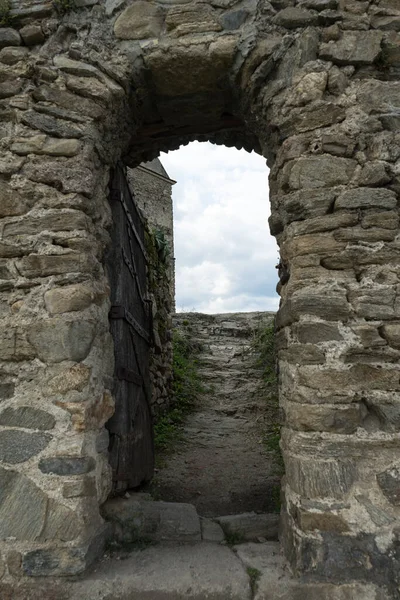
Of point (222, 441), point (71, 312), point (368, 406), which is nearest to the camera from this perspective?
point (368, 406)

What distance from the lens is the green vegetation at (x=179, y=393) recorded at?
5.40 m

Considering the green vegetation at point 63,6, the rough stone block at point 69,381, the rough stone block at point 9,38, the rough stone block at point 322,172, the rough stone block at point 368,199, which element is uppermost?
the green vegetation at point 63,6

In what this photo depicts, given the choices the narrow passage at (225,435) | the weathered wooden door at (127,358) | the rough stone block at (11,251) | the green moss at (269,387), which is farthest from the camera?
the green moss at (269,387)

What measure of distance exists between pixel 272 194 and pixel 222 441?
3.78 m

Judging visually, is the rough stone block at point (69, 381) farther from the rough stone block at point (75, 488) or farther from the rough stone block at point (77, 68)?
the rough stone block at point (77, 68)

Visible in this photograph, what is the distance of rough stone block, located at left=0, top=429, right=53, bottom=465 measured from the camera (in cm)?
221

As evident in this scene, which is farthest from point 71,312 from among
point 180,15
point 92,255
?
point 180,15

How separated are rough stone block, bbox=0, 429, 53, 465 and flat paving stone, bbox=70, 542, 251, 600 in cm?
65

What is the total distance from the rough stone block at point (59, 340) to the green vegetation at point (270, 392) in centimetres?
A: 190

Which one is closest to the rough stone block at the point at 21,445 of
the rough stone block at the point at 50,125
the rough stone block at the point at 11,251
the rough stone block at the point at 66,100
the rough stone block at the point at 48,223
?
the rough stone block at the point at 11,251

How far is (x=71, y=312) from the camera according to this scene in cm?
235

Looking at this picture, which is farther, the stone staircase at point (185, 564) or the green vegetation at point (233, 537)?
the green vegetation at point (233, 537)

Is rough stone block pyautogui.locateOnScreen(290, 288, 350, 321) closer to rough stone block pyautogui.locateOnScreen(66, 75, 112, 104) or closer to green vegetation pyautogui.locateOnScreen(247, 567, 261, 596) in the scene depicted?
green vegetation pyautogui.locateOnScreen(247, 567, 261, 596)

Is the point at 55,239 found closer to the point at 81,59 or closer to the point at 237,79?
the point at 81,59
